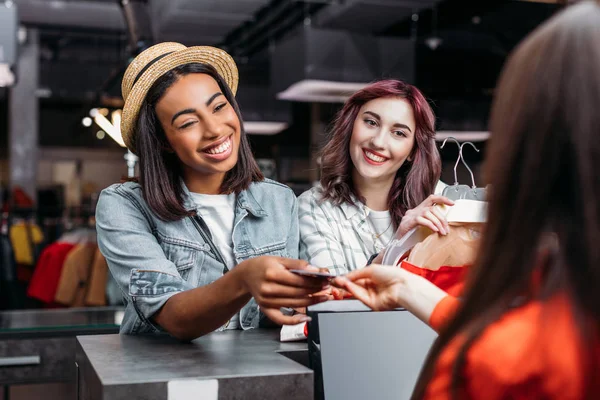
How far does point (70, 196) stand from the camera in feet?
31.9

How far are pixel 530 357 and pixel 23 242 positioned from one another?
659 centimetres

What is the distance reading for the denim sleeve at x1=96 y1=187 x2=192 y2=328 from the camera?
65.8 inches

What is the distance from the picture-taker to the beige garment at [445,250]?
169cm

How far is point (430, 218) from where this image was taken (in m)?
1.74

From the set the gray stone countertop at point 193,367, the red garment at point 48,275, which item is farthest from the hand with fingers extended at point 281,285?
the red garment at point 48,275

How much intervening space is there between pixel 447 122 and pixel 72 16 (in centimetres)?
452

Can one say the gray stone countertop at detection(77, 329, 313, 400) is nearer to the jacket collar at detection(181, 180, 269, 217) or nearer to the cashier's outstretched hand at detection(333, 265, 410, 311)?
the cashier's outstretched hand at detection(333, 265, 410, 311)

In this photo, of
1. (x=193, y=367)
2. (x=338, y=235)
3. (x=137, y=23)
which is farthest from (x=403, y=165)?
(x=137, y=23)

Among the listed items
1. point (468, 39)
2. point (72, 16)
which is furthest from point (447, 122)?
point (72, 16)

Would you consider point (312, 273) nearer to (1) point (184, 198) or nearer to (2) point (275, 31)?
(1) point (184, 198)

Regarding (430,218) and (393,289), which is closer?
(393,289)

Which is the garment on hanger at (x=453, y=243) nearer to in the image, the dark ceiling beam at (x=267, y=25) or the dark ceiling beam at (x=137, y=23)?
the dark ceiling beam at (x=137, y=23)

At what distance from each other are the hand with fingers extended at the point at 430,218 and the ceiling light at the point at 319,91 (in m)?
4.87

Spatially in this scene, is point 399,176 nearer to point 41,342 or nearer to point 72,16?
point 41,342
